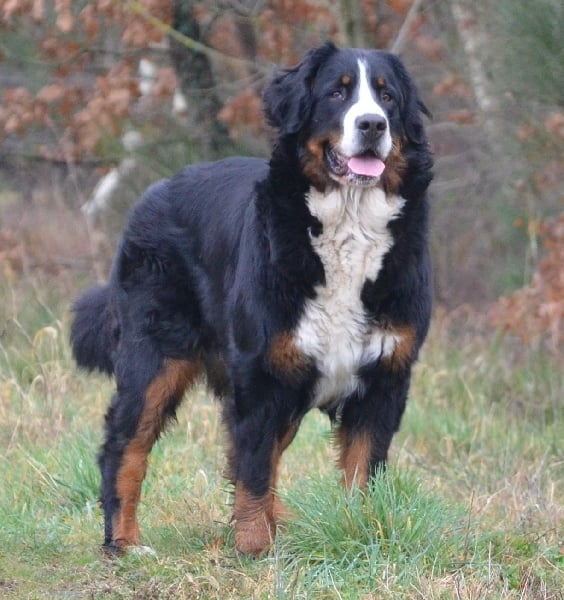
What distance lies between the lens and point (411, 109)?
485 centimetres

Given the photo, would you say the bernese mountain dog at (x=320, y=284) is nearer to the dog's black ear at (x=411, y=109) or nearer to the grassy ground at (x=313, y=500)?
the dog's black ear at (x=411, y=109)

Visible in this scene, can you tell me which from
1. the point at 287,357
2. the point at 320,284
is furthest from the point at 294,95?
the point at 287,357

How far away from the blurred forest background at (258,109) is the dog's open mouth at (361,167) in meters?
4.27

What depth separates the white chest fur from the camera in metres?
4.60

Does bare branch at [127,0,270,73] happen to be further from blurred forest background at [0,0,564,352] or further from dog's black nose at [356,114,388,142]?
dog's black nose at [356,114,388,142]

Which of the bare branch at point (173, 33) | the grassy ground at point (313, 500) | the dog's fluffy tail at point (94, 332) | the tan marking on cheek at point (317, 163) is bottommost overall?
the grassy ground at point (313, 500)

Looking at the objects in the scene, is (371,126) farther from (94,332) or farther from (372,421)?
(94,332)

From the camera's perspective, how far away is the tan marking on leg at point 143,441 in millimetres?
5070

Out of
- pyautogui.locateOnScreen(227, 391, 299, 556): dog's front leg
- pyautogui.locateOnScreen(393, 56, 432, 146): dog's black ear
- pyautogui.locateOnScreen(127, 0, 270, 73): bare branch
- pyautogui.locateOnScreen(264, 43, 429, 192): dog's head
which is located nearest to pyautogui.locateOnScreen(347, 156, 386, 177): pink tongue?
pyautogui.locateOnScreen(264, 43, 429, 192): dog's head

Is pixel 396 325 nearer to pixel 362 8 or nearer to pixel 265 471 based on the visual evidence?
pixel 265 471

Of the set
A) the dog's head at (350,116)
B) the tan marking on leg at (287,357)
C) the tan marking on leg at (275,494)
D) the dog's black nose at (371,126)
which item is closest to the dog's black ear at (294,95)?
the dog's head at (350,116)

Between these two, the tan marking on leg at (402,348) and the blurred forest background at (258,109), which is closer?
the tan marking on leg at (402,348)

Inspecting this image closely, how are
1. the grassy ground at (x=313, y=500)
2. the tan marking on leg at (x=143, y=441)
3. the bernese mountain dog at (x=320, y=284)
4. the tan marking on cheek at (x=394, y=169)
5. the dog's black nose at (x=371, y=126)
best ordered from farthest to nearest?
the tan marking on leg at (x=143, y=441), the tan marking on cheek at (x=394, y=169), the bernese mountain dog at (x=320, y=284), the dog's black nose at (x=371, y=126), the grassy ground at (x=313, y=500)

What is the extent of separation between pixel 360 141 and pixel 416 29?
286 inches
